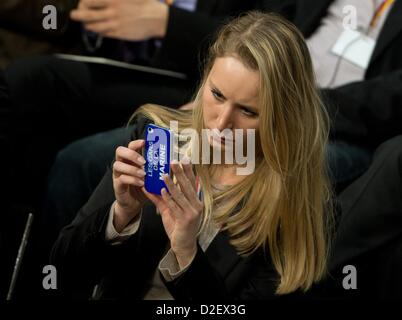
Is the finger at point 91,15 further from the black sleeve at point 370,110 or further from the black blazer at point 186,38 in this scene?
the black sleeve at point 370,110

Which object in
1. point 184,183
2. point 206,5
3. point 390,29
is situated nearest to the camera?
point 184,183

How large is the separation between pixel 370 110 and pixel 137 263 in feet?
2.02

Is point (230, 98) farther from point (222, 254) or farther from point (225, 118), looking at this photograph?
point (222, 254)

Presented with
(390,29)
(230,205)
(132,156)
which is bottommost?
(230,205)

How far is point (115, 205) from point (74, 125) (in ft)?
1.21

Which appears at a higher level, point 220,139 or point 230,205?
point 220,139

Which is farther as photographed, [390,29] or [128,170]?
[390,29]

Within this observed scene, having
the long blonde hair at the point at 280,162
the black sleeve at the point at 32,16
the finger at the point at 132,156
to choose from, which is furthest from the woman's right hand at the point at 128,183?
the black sleeve at the point at 32,16

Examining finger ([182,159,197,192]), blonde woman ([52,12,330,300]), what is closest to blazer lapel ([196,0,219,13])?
blonde woman ([52,12,330,300])

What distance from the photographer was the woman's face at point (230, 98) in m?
1.10

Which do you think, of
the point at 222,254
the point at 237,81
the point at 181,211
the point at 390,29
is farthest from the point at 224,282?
the point at 390,29

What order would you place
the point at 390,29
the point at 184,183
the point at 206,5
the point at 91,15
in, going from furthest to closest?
the point at 206,5 < the point at 390,29 < the point at 91,15 < the point at 184,183

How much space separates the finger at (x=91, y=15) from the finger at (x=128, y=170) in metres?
0.38

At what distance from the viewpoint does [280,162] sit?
1164 millimetres
